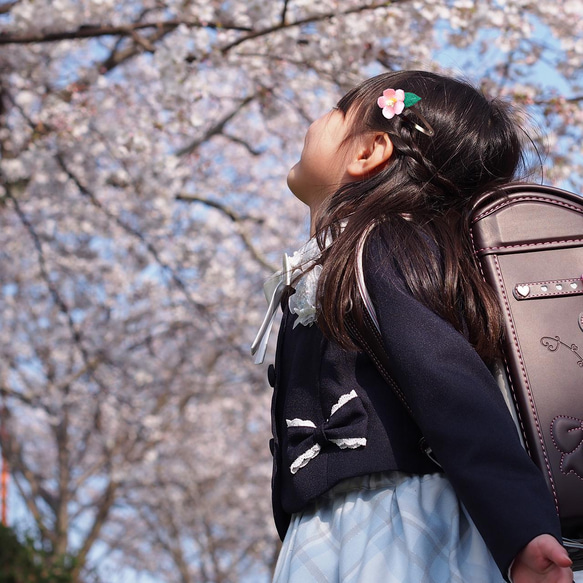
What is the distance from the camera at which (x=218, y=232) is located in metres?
7.28

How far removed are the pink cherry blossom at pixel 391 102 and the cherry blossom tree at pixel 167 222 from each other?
386mm

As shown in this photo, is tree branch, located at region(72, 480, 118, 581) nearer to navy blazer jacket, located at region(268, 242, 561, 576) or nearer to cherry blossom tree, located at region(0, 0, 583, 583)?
cherry blossom tree, located at region(0, 0, 583, 583)

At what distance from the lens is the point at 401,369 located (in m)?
1.17

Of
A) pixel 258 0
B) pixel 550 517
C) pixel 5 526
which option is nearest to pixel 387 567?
pixel 550 517

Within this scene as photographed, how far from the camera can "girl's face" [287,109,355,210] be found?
151 centimetres

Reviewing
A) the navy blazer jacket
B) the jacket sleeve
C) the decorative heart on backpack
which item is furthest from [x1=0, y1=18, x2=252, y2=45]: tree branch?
the decorative heart on backpack

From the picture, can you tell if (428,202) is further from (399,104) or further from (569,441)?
(569,441)

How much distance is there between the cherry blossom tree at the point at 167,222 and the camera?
12.3ft

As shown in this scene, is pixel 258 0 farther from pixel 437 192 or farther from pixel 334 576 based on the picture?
pixel 334 576

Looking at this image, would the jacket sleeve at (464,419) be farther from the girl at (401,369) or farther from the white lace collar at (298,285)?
the white lace collar at (298,285)

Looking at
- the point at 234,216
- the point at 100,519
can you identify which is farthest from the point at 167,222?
the point at 100,519

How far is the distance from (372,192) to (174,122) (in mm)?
2894

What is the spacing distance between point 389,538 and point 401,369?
0.25 m

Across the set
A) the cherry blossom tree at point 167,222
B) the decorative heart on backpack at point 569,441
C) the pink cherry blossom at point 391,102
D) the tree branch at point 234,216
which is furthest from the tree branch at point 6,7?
the decorative heart on backpack at point 569,441
